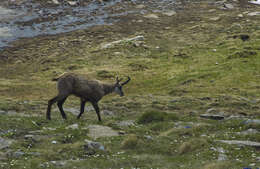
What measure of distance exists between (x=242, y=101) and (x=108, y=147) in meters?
15.1

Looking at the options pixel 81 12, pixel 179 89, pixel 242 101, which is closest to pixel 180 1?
pixel 81 12

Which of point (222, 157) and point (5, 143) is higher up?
point (5, 143)

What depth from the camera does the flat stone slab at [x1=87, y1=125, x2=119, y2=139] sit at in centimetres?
1378

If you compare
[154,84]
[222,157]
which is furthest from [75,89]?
[154,84]

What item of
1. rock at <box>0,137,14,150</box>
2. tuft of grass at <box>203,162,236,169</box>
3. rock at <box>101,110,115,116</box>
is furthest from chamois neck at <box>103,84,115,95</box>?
tuft of grass at <box>203,162,236,169</box>

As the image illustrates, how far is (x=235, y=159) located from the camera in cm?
1034

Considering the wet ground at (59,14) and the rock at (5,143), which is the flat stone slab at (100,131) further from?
the wet ground at (59,14)

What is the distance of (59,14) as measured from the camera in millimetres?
73812

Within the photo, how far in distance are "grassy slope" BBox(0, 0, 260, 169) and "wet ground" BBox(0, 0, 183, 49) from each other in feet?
15.4

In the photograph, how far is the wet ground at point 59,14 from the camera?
64.7 metres

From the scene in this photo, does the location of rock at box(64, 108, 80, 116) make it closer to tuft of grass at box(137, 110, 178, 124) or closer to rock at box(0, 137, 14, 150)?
tuft of grass at box(137, 110, 178, 124)

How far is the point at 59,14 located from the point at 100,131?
63325 mm

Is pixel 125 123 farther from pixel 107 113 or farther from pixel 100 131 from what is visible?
pixel 107 113

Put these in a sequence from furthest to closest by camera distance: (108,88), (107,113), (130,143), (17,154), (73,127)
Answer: (107,113)
(108,88)
(73,127)
(130,143)
(17,154)
